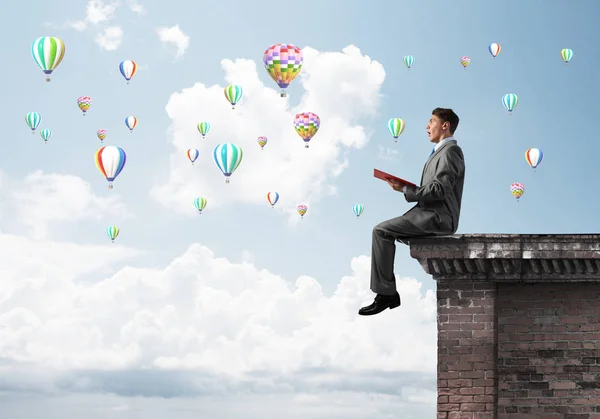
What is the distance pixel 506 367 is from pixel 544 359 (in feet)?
1.66

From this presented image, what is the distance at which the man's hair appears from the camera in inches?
431

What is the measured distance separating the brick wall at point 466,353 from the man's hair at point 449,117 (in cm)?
211

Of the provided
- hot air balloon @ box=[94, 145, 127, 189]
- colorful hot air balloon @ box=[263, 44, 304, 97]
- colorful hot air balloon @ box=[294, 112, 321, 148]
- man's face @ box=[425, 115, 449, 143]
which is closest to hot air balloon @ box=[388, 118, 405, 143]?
colorful hot air balloon @ box=[294, 112, 321, 148]

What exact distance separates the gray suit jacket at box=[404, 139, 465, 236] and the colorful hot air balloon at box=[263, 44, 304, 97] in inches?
1600

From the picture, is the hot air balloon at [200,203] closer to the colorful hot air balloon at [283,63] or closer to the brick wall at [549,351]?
the colorful hot air balloon at [283,63]

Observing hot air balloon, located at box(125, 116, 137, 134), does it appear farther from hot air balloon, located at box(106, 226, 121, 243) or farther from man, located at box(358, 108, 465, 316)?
man, located at box(358, 108, 465, 316)

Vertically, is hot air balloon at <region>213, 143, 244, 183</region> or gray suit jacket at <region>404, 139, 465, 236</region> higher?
hot air balloon at <region>213, 143, 244, 183</region>

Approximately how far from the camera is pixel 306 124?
190 feet

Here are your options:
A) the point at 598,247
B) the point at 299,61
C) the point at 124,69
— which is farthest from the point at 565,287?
the point at 124,69

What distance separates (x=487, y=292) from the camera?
10.8 meters

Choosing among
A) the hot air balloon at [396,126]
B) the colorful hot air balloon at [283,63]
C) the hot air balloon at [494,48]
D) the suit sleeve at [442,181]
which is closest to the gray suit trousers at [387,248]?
the suit sleeve at [442,181]

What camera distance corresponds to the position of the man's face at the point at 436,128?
10.9 metres

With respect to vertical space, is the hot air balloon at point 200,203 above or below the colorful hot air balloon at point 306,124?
below

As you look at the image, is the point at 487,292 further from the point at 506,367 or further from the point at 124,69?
the point at 124,69
